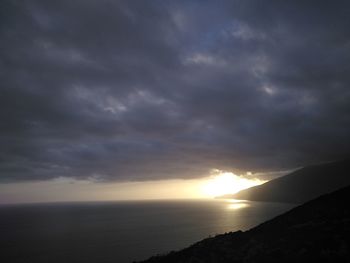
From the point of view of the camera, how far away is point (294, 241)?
1726 inches

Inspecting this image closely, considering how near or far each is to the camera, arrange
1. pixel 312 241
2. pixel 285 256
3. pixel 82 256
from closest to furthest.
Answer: pixel 285 256
pixel 312 241
pixel 82 256

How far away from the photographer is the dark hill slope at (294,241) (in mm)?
37781

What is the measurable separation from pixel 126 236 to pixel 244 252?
109 metres

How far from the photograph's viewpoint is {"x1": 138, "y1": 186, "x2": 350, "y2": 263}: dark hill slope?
1487 inches

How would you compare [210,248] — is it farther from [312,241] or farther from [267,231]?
[312,241]

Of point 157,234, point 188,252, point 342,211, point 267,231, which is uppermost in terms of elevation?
point 342,211

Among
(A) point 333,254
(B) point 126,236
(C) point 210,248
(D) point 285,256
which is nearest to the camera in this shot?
(A) point 333,254

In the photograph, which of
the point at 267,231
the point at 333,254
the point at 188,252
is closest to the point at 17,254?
the point at 188,252

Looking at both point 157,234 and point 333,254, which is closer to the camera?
point 333,254

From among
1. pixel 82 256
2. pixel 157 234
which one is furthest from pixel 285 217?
pixel 157 234

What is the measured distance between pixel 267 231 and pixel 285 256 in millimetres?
17367

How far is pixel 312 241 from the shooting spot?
→ 41.4 metres

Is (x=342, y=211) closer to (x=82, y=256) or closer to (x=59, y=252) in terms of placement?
(x=82, y=256)

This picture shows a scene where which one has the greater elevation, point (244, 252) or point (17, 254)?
point (244, 252)
